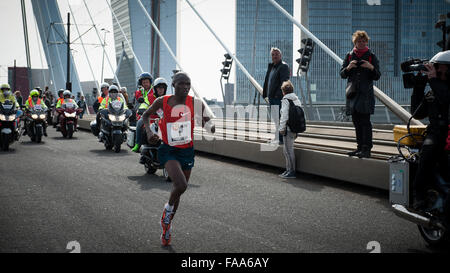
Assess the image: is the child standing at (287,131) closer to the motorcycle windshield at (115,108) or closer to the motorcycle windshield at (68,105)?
the motorcycle windshield at (115,108)

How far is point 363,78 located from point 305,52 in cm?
741

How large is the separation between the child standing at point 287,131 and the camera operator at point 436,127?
4493 millimetres

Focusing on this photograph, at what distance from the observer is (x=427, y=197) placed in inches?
190

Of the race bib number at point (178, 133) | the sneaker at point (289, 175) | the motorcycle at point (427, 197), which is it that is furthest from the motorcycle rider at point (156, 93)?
the motorcycle at point (427, 197)

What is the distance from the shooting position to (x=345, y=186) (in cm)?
862

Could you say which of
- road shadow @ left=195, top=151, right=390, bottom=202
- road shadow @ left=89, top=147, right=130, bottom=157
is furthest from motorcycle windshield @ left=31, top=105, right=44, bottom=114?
road shadow @ left=195, top=151, right=390, bottom=202

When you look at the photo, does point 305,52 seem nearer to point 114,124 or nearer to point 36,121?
point 114,124

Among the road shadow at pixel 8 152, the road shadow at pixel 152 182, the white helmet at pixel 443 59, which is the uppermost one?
the white helmet at pixel 443 59

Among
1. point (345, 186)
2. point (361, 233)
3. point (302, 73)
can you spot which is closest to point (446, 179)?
point (361, 233)

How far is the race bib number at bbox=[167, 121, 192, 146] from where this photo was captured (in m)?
5.18

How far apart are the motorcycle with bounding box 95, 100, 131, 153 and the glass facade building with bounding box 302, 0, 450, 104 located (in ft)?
137

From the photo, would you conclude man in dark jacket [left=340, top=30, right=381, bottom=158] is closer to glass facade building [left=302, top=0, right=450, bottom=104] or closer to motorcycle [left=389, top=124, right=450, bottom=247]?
motorcycle [left=389, top=124, right=450, bottom=247]

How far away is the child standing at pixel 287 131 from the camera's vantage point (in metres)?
9.34

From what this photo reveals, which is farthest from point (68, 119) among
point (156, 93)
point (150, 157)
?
point (156, 93)
